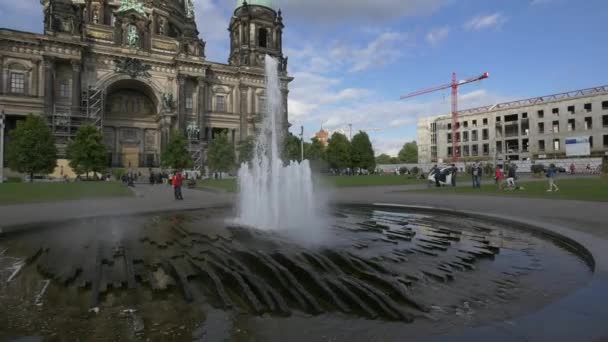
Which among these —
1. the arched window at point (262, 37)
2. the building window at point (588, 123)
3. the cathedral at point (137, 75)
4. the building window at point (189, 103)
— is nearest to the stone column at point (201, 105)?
the cathedral at point (137, 75)

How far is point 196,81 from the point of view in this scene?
5753cm

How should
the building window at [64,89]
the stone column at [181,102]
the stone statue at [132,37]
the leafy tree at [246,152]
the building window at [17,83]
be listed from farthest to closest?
the stone column at [181,102] < the leafy tree at [246,152] < the stone statue at [132,37] < the building window at [64,89] < the building window at [17,83]

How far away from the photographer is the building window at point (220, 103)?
199 ft

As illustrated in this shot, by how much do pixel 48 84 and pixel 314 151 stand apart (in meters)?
45.0

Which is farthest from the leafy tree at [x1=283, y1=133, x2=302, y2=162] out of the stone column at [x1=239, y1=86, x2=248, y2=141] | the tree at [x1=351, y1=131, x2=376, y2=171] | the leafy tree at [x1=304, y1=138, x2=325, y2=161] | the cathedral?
the tree at [x1=351, y1=131, x2=376, y2=171]

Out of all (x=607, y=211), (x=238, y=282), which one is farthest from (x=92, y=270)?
(x=607, y=211)

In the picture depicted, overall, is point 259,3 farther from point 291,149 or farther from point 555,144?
point 555,144

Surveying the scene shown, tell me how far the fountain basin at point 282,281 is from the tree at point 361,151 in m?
63.1

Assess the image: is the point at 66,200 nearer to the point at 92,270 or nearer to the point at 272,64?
the point at 272,64

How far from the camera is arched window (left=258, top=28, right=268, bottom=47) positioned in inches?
2645

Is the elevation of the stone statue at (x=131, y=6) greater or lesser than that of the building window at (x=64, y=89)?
greater

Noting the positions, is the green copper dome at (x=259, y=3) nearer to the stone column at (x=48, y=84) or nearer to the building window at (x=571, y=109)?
the stone column at (x=48, y=84)

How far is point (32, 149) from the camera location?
126ft

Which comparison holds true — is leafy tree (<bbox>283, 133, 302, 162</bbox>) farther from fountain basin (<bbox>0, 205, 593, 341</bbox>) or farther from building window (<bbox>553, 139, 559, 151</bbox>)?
building window (<bbox>553, 139, 559, 151</bbox>)
